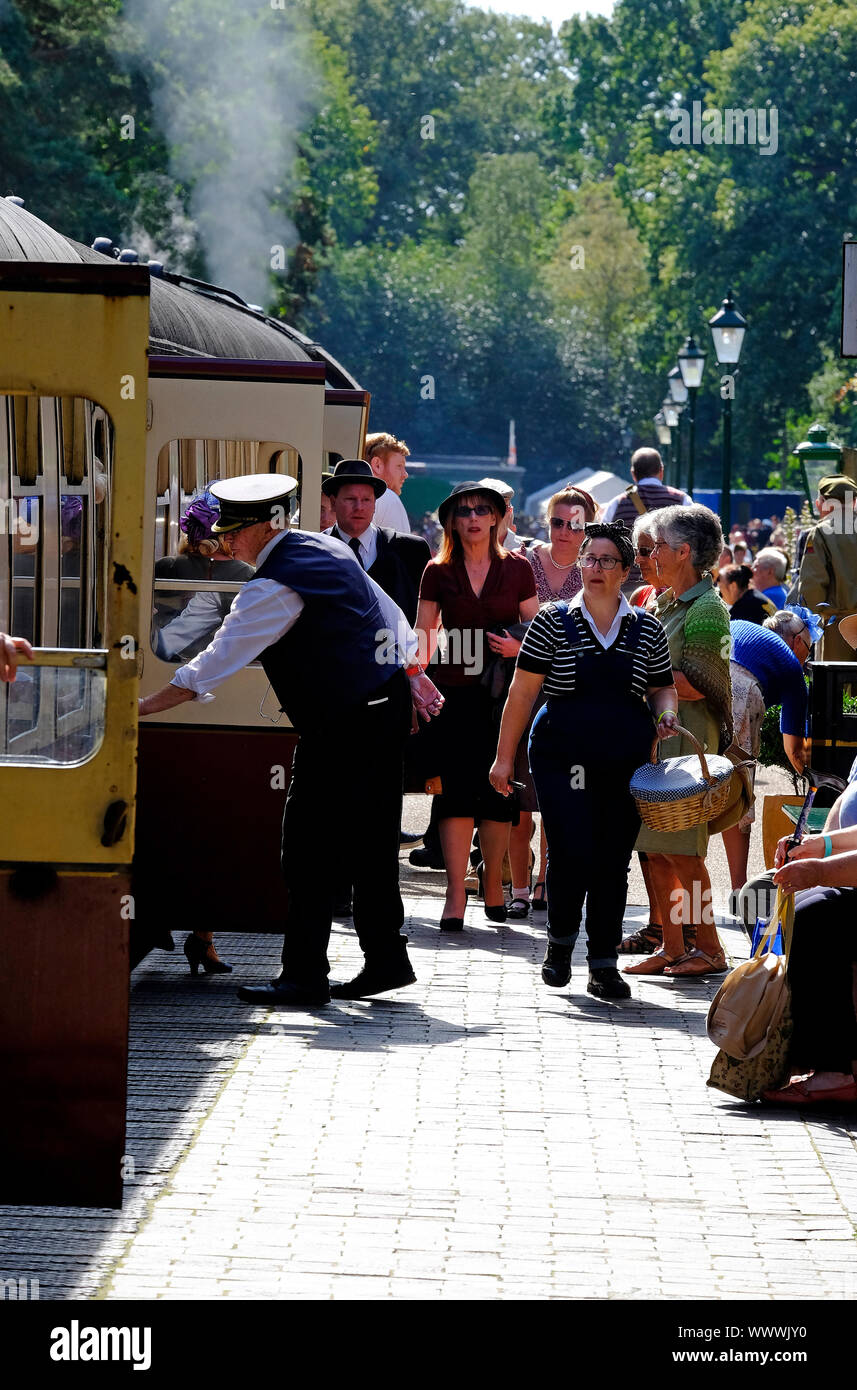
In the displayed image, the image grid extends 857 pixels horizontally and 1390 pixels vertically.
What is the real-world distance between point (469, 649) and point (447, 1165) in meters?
4.19

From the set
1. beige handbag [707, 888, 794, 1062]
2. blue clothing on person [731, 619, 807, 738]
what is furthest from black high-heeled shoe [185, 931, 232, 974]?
blue clothing on person [731, 619, 807, 738]

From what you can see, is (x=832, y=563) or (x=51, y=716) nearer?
(x=51, y=716)

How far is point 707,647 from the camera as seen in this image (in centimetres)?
864

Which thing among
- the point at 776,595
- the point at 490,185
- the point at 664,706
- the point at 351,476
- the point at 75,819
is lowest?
the point at 75,819

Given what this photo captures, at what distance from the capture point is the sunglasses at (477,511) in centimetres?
946

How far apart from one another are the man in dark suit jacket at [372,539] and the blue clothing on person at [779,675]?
4.79 feet

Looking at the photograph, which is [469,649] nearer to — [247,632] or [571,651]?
[571,651]

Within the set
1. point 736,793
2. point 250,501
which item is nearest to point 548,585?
point 736,793

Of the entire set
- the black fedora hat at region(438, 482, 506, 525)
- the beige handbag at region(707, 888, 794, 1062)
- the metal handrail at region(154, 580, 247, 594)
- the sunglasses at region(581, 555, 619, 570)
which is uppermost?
the black fedora hat at region(438, 482, 506, 525)

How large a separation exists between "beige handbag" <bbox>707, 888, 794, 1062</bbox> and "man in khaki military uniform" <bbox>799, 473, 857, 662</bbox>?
7.55m

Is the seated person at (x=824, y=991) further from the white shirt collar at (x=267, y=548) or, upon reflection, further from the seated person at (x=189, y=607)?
the seated person at (x=189, y=607)

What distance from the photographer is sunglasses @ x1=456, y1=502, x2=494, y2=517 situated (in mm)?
9461

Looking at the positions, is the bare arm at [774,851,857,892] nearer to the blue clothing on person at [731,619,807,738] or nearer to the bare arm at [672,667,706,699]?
the bare arm at [672,667,706,699]
